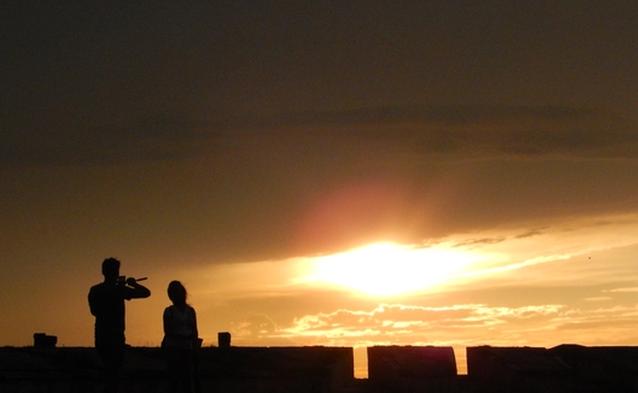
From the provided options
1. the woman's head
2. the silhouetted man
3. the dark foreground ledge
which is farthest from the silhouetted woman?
the dark foreground ledge

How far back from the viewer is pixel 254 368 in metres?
20.0

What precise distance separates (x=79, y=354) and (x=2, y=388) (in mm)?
2281

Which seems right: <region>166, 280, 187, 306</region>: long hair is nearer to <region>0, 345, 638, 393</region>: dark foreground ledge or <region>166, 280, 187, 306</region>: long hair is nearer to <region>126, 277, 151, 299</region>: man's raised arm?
<region>126, 277, 151, 299</region>: man's raised arm

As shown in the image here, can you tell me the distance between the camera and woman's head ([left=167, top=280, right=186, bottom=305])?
15.4 metres

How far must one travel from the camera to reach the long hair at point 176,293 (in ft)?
50.6

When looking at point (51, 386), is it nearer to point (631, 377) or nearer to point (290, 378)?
point (290, 378)

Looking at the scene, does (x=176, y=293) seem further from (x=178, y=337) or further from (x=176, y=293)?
(x=178, y=337)

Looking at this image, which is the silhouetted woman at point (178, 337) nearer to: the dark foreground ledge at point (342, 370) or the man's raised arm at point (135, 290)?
the man's raised arm at point (135, 290)

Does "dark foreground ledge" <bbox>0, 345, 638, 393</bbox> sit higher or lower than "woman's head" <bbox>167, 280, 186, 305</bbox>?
lower

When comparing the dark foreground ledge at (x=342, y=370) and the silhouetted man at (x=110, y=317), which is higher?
the silhouetted man at (x=110, y=317)

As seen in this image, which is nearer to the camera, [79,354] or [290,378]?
[290,378]

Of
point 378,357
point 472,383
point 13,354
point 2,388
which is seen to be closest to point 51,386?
point 2,388

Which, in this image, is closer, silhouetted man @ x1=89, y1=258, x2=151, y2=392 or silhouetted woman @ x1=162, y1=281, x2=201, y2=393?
silhouetted woman @ x1=162, y1=281, x2=201, y2=393

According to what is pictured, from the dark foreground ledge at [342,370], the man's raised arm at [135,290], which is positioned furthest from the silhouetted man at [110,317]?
the dark foreground ledge at [342,370]
